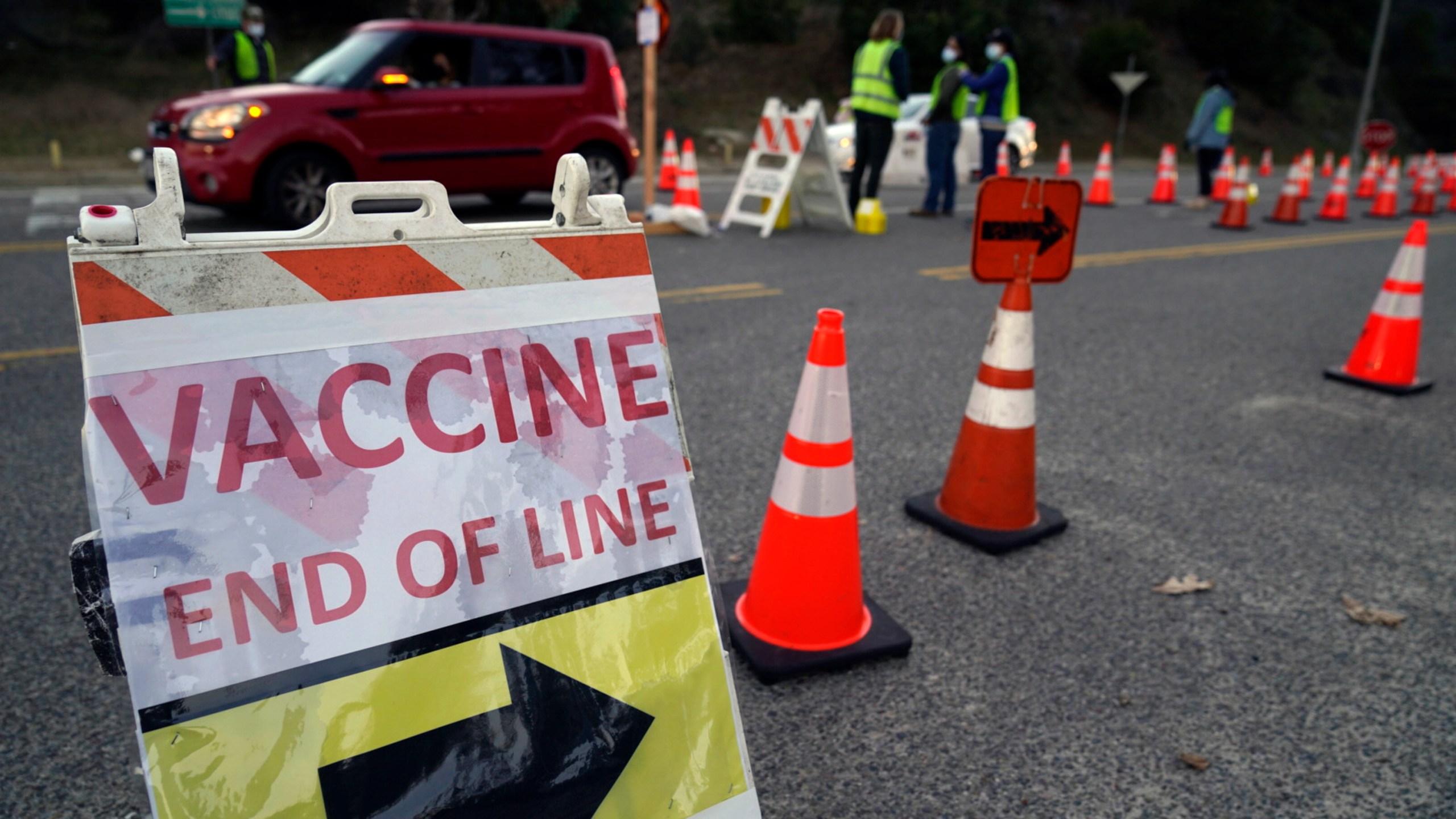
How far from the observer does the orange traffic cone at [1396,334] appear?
494 centimetres

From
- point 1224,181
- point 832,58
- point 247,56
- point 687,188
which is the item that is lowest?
point 687,188

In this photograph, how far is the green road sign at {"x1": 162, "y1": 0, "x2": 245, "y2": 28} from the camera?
47.5 ft

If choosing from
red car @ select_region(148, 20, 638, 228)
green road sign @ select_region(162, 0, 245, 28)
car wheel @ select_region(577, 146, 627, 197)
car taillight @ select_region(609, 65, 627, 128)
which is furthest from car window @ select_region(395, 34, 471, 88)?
green road sign @ select_region(162, 0, 245, 28)

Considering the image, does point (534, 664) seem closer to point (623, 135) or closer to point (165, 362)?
point (165, 362)

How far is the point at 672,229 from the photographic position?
9.33 meters

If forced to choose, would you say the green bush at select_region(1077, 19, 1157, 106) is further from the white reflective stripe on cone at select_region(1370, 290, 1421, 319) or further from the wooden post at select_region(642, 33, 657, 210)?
the white reflective stripe on cone at select_region(1370, 290, 1421, 319)

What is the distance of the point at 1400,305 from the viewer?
502 centimetres

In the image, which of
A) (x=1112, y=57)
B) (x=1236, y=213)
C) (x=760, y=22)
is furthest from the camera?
(x=1112, y=57)

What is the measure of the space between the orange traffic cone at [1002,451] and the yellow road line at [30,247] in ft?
23.7

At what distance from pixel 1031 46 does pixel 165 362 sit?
35339mm

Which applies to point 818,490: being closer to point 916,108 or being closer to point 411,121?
point 411,121

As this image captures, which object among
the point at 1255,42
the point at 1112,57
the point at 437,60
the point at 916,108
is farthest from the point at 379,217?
the point at 1255,42

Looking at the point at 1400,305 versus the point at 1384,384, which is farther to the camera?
the point at 1384,384

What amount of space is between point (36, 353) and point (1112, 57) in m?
37.4
